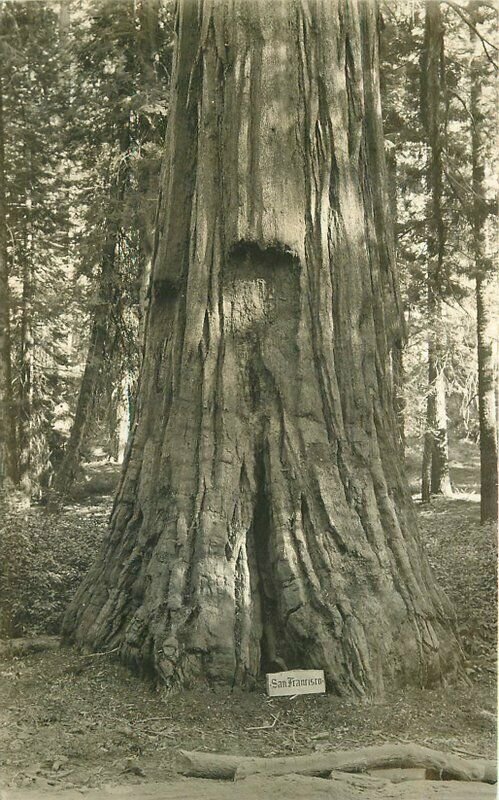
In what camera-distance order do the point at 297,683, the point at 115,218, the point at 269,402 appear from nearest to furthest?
the point at 297,683 < the point at 269,402 < the point at 115,218

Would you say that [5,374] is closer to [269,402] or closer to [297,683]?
[269,402]

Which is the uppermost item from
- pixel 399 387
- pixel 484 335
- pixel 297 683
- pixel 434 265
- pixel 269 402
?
pixel 434 265

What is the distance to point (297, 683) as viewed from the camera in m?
3.86

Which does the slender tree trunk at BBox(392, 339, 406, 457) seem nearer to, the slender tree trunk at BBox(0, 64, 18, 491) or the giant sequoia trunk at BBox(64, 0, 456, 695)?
the giant sequoia trunk at BBox(64, 0, 456, 695)

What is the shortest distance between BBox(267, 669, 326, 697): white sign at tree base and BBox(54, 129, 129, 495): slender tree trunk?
8.50 ft

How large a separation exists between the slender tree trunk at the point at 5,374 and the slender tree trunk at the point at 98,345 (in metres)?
0.46

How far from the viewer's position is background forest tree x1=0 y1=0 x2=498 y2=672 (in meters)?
5.03

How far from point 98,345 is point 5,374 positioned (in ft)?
3.71

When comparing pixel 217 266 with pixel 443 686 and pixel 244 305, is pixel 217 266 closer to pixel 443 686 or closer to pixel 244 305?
pixel 244 305

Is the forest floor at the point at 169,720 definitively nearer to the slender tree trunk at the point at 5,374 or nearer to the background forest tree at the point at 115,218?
the background forest tree at the point at 115,218

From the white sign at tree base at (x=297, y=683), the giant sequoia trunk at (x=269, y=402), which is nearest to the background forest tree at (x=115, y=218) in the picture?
the giant sequoia trunk at (x=269, y=402)

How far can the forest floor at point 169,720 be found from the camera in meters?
3.40

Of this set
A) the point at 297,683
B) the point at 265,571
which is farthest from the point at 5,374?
the point at 297,683

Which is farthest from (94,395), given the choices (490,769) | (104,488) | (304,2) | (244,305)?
(490,769)
